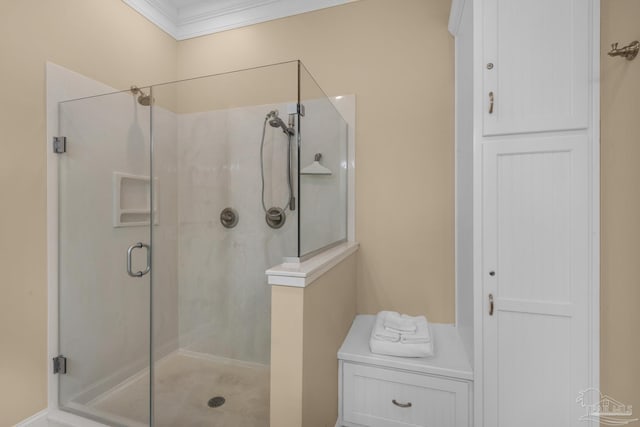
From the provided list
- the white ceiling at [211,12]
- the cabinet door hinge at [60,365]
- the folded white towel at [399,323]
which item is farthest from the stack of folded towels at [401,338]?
the white ceiling at [211,12]

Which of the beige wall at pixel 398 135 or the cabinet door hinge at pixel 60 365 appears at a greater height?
the beige wall at pixel 398 135

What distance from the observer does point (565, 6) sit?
1.29 meters

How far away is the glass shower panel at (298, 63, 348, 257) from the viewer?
4.81ft

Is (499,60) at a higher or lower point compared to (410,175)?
higher

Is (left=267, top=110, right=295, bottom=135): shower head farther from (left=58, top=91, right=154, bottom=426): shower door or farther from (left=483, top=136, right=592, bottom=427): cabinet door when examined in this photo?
(left=483, top=136, right=592, bottom=427): cabinet door

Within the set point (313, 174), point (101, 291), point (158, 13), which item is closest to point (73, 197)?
point (101, 291)

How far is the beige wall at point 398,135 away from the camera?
6.48ft

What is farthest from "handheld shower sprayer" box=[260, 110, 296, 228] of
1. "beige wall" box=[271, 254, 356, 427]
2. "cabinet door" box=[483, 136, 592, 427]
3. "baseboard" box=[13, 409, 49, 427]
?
"baseboard" box=[13, 409, 49, 427]

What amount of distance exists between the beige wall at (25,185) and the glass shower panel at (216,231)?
590 mm

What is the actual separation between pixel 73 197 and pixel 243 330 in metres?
1.23

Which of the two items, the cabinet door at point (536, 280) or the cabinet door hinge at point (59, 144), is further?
the cabinet door hinge at point (59, 144)
